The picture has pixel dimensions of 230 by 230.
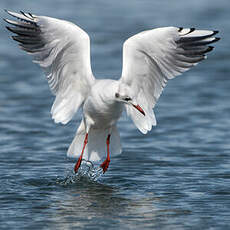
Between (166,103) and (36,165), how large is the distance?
457 cm

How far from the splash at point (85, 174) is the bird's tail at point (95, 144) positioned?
17cm

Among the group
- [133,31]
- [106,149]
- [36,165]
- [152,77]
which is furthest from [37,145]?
[133,31]

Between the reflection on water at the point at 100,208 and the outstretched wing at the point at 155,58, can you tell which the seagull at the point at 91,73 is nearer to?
the outstretched wing at the point at 155,58

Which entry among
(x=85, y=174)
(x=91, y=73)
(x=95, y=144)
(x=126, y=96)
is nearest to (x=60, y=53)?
(x=91, y=73)

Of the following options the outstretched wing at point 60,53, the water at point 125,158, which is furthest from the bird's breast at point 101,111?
the water at point 125,158

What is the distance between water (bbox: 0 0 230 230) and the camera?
28.3ft

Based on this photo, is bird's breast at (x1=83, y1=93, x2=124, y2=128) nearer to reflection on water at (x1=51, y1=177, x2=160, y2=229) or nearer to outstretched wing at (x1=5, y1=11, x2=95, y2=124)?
outstretched wing at (x1=5, y1=11, x2=95, y2=124)

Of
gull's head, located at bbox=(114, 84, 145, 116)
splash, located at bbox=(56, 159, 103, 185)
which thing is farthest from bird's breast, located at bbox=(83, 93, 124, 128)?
splash, located at bbox=(56, 159, 103, 185)

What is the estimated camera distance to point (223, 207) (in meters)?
8.90

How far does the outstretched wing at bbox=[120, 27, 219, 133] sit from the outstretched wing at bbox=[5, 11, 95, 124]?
0.57 metres

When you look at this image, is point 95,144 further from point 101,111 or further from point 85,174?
point 101,111

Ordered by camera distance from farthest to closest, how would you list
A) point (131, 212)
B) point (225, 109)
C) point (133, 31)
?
point (133, 31), point (225, 109), point (131, 212)

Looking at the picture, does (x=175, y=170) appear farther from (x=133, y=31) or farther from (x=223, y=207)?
(x=133, y=31)

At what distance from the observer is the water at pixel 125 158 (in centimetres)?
863
